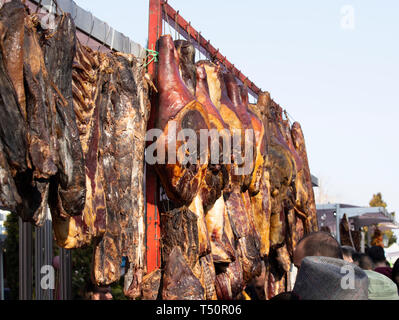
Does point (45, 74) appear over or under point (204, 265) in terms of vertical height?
over

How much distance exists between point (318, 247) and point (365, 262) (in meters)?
3.40

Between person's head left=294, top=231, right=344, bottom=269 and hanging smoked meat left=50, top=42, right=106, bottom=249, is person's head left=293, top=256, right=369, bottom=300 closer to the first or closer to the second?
person's head left=294, top=231, right=344, bottom=269

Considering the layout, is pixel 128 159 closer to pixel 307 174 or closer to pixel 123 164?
pixel 123 164

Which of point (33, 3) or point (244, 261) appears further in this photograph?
point (244, 261)

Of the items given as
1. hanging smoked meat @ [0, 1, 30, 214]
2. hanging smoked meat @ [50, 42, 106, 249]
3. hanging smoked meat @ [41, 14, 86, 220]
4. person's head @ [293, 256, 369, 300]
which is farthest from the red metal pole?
person's head @ [293, 256, 369, 300]

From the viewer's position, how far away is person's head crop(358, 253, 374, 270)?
20.3ft

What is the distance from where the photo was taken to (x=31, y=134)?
2.52 metres

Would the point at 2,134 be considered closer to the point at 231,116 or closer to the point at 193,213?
the point at 193,213

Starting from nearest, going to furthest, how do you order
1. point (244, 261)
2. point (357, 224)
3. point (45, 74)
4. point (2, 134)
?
point (2, 134) → point (45, 74) → point (244, 261) → point (357, 224)

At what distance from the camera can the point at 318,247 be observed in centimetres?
318

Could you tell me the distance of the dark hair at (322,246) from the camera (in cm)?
312

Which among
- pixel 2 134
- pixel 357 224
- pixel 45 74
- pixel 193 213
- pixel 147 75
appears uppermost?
pixel 147 75
